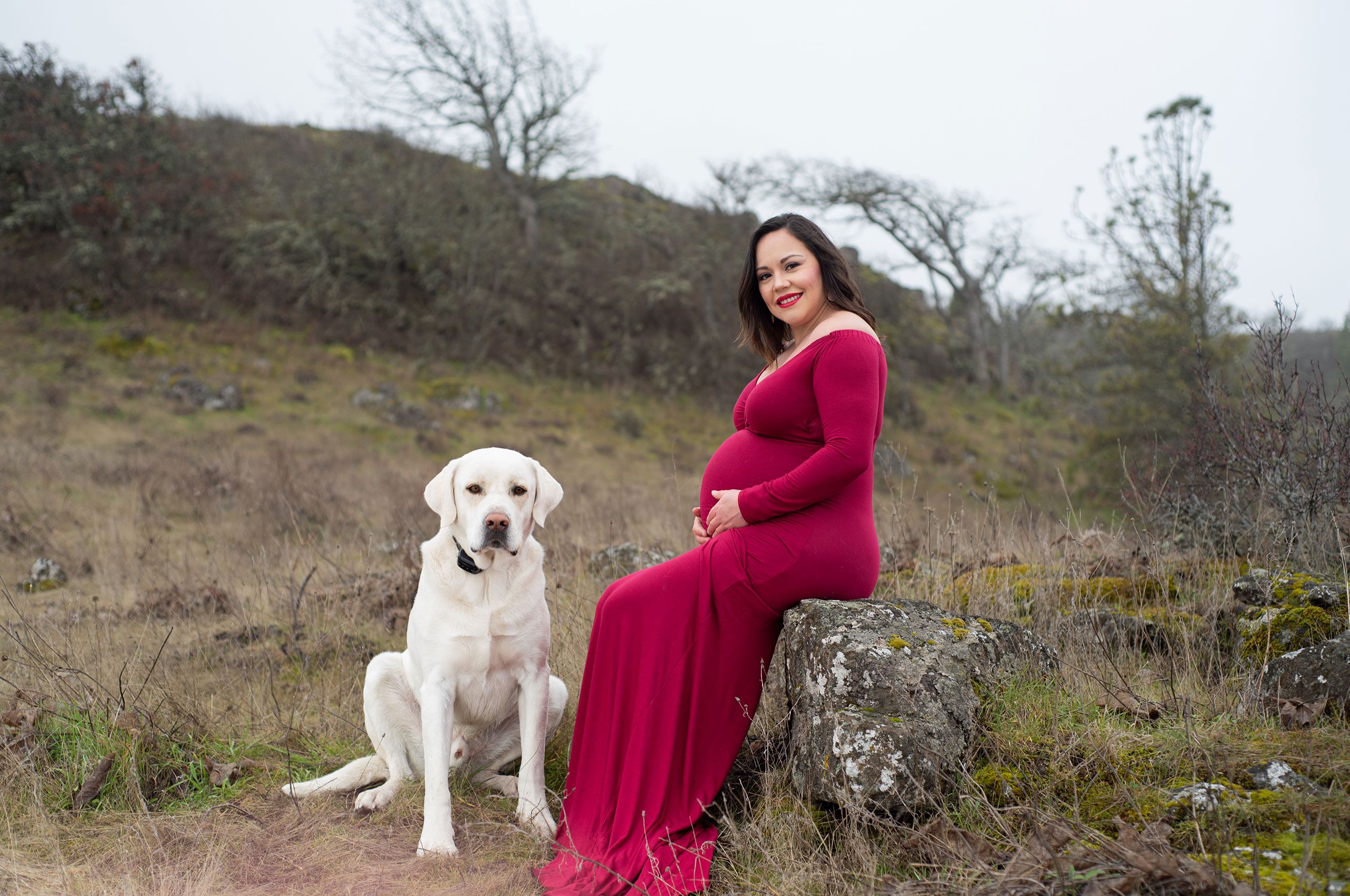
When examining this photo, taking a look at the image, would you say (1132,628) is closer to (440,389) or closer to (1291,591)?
(1291,591)

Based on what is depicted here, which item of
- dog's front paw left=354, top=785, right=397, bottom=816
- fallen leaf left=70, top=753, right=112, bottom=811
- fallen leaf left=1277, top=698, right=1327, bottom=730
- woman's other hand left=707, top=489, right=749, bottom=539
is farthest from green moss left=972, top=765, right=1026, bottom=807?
fallen leaf left=70, top=753, right=112, bottom=811

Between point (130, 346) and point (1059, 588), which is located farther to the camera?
point (130, 346)

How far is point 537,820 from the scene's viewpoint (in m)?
3.06

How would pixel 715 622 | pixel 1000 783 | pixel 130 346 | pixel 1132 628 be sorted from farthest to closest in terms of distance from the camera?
pixel 130 346 < pixel 1132 628 < pixel 715 622 < pixel 1000 783

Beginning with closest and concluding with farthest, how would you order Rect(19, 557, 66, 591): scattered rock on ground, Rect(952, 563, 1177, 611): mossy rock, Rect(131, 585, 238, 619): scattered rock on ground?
Rect(952, 563, 1177, 611): mossy rock, Rect(131, 585, 238, 619): scattered rock on ground, Rect(19, 557, 66, 591): scattered rock on ground

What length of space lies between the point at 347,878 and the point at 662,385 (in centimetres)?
1746

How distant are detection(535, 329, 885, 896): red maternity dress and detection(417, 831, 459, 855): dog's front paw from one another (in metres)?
0.37

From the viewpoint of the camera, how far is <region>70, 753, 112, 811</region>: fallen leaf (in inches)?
125

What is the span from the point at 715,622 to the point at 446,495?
121 centimetres

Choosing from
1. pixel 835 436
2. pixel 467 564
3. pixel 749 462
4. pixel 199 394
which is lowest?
pixel 467 564

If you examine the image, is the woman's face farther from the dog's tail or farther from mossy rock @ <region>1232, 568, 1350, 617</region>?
the dog's tail

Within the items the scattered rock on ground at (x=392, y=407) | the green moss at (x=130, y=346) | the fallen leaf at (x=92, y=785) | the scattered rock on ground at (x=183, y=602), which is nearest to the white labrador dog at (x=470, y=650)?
the fallen leaf at (x=92, y=785)

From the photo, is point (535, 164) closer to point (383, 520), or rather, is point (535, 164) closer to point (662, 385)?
point (662, 385)

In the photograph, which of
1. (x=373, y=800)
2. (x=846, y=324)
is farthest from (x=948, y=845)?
(x=373, y=800)
